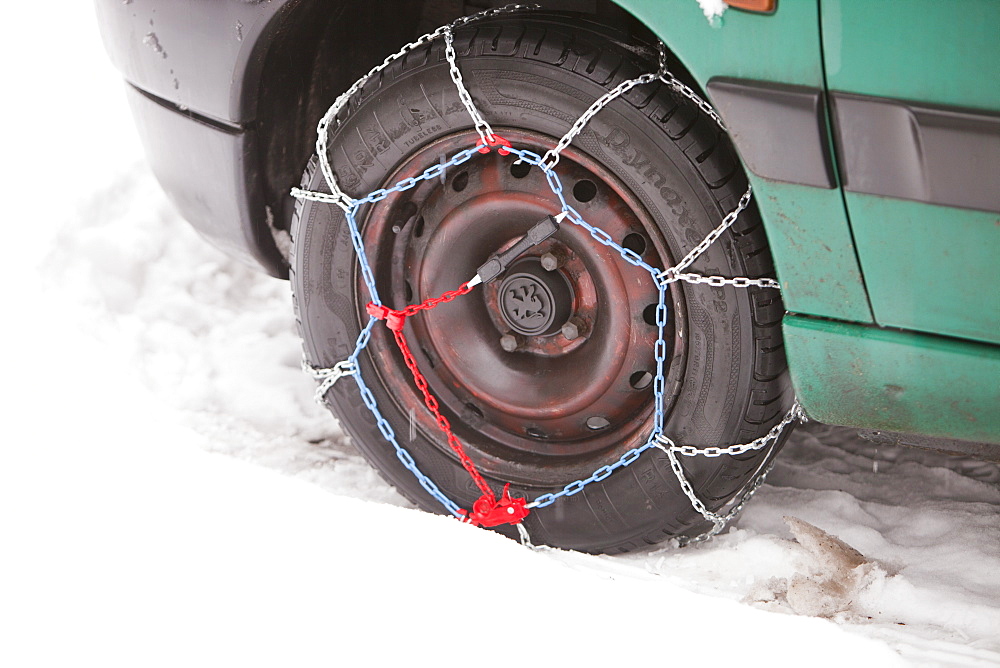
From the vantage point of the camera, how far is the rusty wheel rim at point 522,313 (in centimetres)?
213

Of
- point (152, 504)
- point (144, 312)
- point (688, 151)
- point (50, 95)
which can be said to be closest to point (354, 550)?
point (152, 504)

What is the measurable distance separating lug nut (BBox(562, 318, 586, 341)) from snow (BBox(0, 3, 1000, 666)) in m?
0.53

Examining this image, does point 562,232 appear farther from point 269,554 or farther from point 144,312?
point 144,312

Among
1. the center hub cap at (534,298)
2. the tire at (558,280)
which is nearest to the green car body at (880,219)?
the tire at (558,280)

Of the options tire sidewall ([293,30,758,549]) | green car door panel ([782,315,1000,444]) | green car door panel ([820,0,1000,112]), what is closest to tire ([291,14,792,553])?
tire sidewall ([293,30,758,549])

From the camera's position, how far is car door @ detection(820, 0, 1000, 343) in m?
1.50

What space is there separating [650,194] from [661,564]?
2.94 feet

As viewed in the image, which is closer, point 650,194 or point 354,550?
point 354,550

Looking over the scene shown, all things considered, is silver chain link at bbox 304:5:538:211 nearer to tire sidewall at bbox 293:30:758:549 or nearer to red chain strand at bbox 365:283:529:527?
tire sidewall at bbox 293:30:758:549

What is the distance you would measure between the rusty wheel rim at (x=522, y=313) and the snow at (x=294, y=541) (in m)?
0.33

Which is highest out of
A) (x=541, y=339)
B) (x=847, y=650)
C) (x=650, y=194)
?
(x=650, y=194)

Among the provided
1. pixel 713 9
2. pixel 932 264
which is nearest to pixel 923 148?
pixel 932 264

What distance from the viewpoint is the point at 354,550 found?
1.84 m

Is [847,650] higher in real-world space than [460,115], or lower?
lower
